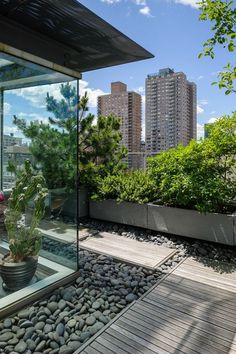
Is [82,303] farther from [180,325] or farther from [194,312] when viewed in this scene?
[194,312]

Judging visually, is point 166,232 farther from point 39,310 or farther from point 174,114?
point 174,114

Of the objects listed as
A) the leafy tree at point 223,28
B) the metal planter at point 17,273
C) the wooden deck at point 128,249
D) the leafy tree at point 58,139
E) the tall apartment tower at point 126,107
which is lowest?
the wooden deck at point 128,249

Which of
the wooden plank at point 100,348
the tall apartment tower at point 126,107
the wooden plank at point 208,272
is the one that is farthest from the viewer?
the tall apartment tower at point 126,107

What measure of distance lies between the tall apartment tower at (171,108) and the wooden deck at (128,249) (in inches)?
286

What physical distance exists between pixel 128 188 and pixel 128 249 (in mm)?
1217

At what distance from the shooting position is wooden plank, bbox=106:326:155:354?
1.62m

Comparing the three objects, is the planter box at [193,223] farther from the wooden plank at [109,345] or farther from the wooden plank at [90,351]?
the wooden plank at [90,351]

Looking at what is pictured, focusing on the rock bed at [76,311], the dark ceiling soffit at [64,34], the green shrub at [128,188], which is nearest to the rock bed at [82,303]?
the rock bed at [76,311]

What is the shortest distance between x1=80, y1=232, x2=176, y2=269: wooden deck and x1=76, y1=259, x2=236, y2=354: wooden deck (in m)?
0.46

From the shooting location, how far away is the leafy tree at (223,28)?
2221 millimetres

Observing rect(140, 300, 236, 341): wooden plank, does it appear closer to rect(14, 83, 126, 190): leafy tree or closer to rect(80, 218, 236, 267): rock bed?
rect(80, 218, 236, 267): rock bed

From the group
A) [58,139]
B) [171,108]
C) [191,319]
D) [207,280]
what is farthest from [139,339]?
[171,108]

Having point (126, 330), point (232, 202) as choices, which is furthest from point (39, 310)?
point (232, 202)

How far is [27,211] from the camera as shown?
7.73 ft
